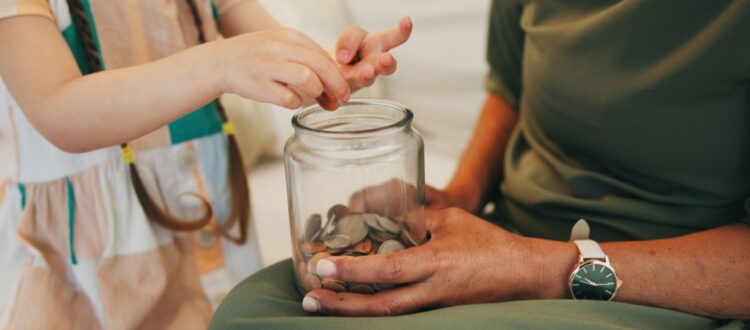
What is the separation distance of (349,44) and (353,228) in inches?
8.2

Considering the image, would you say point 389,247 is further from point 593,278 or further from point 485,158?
point 485,158

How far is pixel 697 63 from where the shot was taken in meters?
0.77

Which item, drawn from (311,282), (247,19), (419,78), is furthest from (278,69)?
(419,78)

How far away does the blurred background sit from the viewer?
1.37 meters

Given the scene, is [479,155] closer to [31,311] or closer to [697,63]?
[697,63]

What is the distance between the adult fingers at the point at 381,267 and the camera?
0.70 m

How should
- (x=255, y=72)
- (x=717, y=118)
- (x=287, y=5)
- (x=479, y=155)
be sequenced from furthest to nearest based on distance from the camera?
1. (x=287, y=5)
2. (x=479, y=155)
3. (x=717, y=118)
4. (x=255, y=72)

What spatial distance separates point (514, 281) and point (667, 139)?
244mm

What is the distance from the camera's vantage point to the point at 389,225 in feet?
2.54

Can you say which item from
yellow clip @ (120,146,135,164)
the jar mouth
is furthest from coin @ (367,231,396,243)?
yellow clip @ (120,146,135,164)

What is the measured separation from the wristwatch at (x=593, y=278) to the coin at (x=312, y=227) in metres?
0.28

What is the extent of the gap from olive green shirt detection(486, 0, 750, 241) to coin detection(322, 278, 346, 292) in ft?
1.06

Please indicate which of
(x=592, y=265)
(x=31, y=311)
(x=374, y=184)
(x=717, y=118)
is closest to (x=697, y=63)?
(x=717, y=118)

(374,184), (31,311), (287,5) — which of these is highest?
(287,5)
